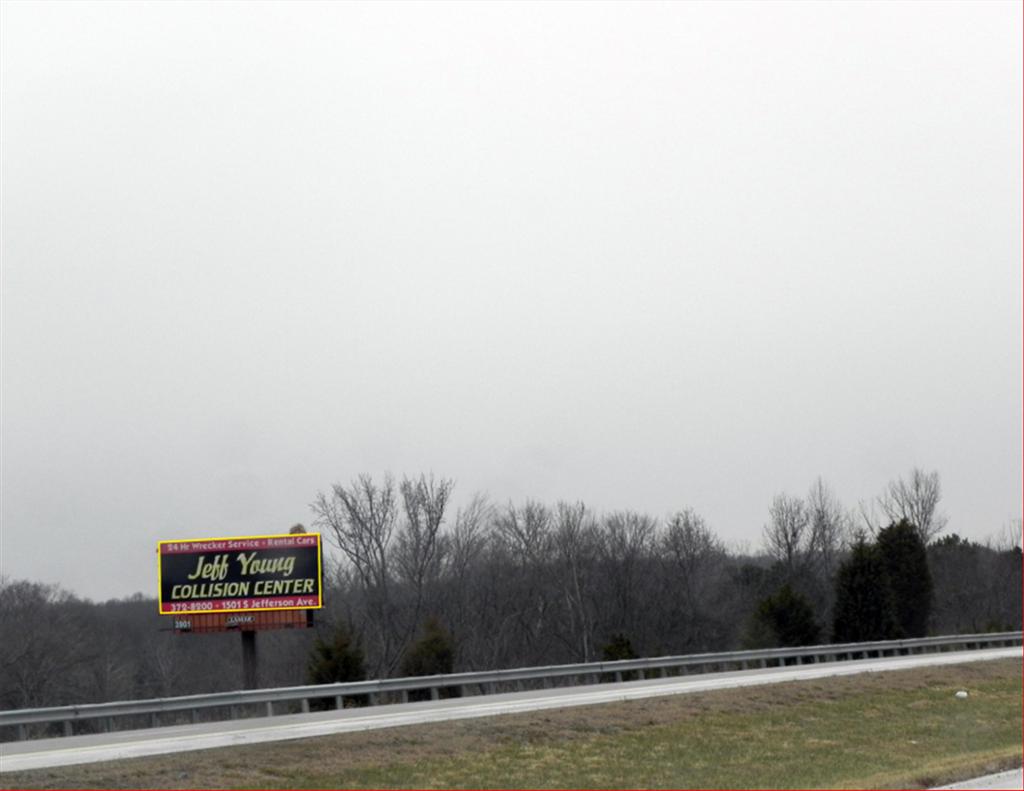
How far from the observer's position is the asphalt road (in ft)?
68.8

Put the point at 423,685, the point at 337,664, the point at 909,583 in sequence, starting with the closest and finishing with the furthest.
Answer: the point at 423,685, the point at 337,664, the point at 909,583

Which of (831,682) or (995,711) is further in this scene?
(831,682)

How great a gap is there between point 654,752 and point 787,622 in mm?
41573

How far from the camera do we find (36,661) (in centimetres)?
6109

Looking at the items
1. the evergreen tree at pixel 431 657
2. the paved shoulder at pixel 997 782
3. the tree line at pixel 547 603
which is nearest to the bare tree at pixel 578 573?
the tree line at pixel 547 603

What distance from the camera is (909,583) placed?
7275 cm

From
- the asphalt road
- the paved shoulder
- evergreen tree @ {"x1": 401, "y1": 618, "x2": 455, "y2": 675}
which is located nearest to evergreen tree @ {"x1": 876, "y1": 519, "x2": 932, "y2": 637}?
the asphalt road

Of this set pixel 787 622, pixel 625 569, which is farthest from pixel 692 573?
pixel 787 622

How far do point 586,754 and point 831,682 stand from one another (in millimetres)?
14483

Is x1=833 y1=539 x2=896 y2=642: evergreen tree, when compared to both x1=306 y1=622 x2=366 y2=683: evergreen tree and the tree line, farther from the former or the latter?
x1=306 y1=622 x2=366 y2=683: evergreen tree

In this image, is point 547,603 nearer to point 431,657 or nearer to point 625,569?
point 625,569

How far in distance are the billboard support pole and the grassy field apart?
16.5 m

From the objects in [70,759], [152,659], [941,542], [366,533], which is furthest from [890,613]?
[70,759]

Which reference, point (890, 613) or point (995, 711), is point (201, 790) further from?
point (890, 613)
